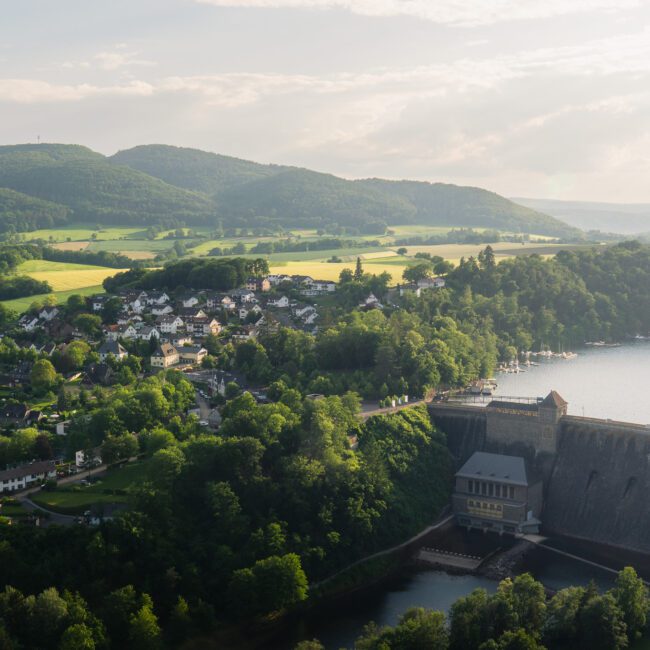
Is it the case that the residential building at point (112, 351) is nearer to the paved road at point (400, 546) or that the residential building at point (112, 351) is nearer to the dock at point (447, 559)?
the paved road at point (400, 546)

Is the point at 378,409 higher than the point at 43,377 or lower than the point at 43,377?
lower

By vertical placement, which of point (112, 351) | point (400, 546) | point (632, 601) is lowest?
point (400, 546)

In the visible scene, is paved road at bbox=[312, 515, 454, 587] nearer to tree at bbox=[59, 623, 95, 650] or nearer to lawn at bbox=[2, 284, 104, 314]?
tree at bbox=[59, 623, 95, 650]

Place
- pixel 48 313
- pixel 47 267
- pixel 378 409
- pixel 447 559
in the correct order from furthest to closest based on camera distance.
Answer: pixel 47 267 < pixel 48 313 < pixel 378 409 < pixel 447 559

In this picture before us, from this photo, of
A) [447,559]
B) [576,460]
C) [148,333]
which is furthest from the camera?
[148,333]

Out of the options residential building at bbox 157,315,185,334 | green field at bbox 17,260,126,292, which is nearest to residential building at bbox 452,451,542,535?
residential building at bbox 157,315,185,334

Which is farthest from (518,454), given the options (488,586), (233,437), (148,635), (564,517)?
(148,635)

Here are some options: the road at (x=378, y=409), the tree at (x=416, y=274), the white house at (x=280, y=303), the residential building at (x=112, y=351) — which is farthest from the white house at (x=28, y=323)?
the tree at (x=416, y=274)

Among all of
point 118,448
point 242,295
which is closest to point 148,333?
point 242,295

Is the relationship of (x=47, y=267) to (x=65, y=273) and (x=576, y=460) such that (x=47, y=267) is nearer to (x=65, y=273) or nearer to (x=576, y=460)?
(x=65, y=273)
